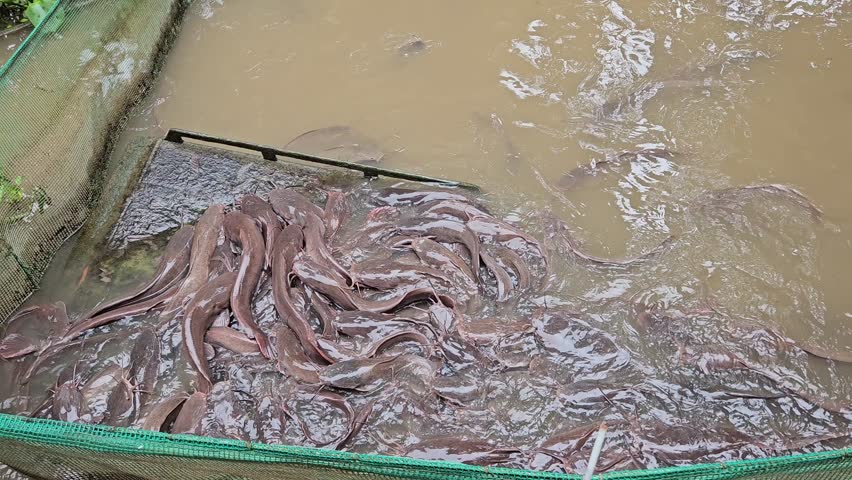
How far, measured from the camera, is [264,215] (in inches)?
187

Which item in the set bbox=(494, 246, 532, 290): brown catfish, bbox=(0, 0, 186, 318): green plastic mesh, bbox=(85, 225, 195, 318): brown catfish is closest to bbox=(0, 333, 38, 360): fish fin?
bbox=(0, 0, 186, 318): green plastic mesh

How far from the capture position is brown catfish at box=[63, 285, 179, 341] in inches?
163

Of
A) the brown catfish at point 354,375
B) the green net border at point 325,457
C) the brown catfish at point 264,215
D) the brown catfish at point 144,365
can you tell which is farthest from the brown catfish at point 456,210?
the green net border at point 325,457

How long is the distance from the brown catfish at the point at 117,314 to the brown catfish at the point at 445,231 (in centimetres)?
184

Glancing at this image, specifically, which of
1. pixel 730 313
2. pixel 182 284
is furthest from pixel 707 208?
pixel 182 284

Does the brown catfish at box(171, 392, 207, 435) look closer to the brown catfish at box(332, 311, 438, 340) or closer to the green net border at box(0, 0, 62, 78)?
the brown catfish at box(332, 311, 438, 340)

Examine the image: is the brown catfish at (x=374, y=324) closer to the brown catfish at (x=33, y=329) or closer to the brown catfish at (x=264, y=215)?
the brown catfish at (x=264, y=215)

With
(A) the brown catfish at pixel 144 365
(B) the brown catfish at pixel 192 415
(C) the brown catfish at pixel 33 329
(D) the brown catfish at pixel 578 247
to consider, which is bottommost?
(D) the brown catfish at pixel 578 247

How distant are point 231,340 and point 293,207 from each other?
49.2 inches

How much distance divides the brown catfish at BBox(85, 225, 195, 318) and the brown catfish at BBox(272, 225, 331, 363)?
2.32 ft

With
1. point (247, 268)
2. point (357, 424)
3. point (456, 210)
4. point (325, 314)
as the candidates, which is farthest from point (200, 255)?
point (456, 210)

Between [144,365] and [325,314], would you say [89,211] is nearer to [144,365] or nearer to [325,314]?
[144,365]

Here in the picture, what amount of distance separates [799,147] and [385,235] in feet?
11.9

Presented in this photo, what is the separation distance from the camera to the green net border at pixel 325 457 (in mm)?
2324
